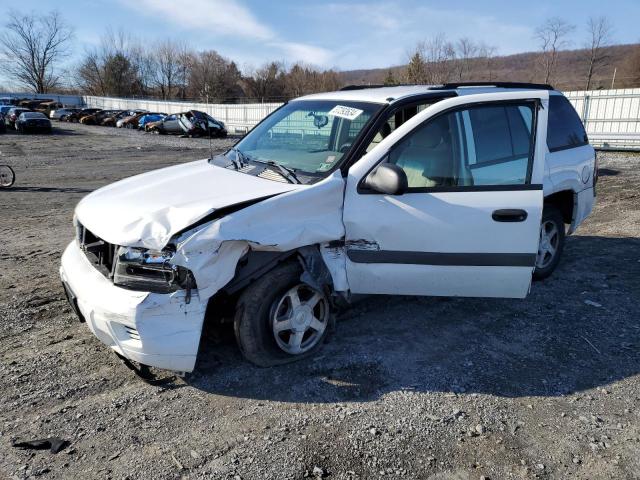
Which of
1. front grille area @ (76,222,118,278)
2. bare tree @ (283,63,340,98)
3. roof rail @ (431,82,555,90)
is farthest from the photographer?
bare tree @ (283,63,340,98)

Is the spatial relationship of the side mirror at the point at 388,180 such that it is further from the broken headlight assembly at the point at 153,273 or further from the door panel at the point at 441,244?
the broken headlight assembly at the point at 153,273

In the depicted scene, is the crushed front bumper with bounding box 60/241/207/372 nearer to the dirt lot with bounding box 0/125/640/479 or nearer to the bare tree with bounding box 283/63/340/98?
the dirt lot with bounding box 0/125/640/479

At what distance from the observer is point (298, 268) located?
333 centimetres

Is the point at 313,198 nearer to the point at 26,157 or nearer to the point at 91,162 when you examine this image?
the point at 91,162

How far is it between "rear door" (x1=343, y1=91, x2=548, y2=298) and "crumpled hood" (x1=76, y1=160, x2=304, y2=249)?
690mm

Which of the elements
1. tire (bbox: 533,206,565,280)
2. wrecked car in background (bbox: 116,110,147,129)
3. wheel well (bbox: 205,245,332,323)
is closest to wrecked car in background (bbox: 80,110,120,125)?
wrecked car in background (bbox: 116,110,147,129)

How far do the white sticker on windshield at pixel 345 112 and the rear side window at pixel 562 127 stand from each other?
217cm

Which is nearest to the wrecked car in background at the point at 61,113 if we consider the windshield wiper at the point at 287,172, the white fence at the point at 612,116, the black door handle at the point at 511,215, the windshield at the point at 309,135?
the white fence at the point at 612,116

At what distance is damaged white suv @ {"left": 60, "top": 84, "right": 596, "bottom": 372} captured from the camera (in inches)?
113

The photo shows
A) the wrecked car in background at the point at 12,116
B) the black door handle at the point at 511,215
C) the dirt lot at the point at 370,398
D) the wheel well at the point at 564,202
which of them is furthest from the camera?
the wrecked car in background at the point at 12,116

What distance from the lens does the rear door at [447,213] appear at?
338 cm

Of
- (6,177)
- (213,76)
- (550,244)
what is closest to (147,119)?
(6,177)

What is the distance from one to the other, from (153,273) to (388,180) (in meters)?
1.60

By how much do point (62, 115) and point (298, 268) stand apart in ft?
178
